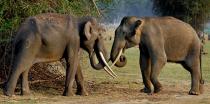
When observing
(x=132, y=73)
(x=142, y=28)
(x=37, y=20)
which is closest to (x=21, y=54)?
(x=37, y=20)

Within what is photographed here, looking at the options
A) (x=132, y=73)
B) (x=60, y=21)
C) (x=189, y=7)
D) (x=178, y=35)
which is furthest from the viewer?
(x=189, y=7)

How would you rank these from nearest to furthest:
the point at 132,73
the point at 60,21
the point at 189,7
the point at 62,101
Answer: the point at 62,101 < the point at 60,21 < the point at 132,73 < the point at 189,7

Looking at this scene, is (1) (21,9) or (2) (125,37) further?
(1) (21,9)

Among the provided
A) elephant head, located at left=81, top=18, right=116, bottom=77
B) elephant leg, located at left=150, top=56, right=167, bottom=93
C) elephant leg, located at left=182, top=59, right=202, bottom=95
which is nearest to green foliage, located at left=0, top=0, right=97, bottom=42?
elephant head, located at left=81, top=18, right=116, bottom=77

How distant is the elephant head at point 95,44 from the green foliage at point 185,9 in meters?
16.7

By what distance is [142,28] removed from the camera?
13883 millimetres

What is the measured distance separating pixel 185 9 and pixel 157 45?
1705 centimetres

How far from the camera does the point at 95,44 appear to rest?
13.9 meters

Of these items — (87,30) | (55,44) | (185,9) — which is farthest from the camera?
(185,9)

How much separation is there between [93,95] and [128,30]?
5.23ft

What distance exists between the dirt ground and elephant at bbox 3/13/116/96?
416 mm

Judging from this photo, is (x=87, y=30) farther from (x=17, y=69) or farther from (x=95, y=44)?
(x=17, y=69)

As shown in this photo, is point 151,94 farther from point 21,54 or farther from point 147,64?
point 21,54

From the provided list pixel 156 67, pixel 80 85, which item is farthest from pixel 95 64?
pixel 156 67
